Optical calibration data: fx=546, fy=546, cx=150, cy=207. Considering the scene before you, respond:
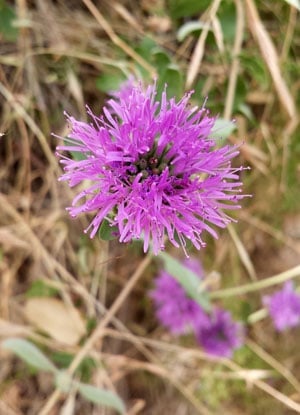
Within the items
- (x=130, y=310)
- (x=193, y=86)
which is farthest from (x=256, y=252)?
(x=193, y=86)

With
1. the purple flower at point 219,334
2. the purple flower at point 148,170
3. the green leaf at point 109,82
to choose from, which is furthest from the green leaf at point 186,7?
the purple flower at point 219,334

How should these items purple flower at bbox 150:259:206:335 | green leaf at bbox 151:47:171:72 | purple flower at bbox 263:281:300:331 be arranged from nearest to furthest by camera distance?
green leaf at bbox 151:47:171:72, purple flower at bbox 150:259:206:335, purple flower at bbox 263:281:300:331

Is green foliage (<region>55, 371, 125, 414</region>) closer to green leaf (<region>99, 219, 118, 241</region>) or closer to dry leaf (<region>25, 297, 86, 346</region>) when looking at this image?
dry leaf (<region>25, 297, 86, 346</region>)

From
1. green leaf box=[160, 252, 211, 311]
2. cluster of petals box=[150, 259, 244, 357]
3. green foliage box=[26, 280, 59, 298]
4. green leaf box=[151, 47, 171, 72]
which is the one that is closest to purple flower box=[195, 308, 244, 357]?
cluster of petals box=[150, 259, 244, 357]

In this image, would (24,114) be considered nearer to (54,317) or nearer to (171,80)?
(171,80)

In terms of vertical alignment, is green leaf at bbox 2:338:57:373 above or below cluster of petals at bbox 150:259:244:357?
above
